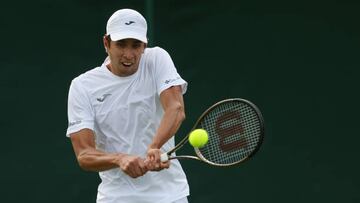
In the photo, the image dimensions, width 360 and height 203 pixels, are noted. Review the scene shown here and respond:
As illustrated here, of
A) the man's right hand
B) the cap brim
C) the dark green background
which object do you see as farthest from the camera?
the dark green background

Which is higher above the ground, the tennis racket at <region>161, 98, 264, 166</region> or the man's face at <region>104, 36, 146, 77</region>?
the man's face at <region>104, 36, 146, 77</region>

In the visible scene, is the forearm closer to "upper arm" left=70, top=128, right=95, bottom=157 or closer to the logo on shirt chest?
"upper arm" left=70, top=128, right=95, bottom=157

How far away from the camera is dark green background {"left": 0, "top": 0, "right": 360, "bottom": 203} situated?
20.9ft

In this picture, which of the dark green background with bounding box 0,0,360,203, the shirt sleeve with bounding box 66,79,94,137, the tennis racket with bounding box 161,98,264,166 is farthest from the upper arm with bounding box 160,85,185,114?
the dark green background with bounding box 0,0,360,203

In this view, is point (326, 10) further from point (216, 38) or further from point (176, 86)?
point (176, 86)

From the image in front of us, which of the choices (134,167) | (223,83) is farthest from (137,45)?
(223,83)

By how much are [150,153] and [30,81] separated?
8.01 feet

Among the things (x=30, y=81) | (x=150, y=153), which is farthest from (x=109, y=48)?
(x=30, y=81)

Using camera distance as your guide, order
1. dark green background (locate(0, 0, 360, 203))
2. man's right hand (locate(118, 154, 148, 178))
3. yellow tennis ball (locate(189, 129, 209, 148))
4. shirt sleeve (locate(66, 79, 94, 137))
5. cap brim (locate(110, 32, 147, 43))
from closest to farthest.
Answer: man's right hand (locate(118, 154, 148, 178))
yellow tennis ball (locate(189, 129, 209, 148))
cap brim (locate(110, 32, 147, 43))
shirt sleeve (locate(66, 79, 94, 137))
dark green background (locate(0, 0, 360, 203))

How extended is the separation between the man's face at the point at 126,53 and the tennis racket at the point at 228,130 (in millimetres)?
393

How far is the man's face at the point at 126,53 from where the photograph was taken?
4.40m

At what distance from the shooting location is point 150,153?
4105 millimetres

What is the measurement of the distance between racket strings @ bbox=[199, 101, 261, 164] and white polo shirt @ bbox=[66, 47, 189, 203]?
18cm

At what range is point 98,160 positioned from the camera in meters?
4.31
